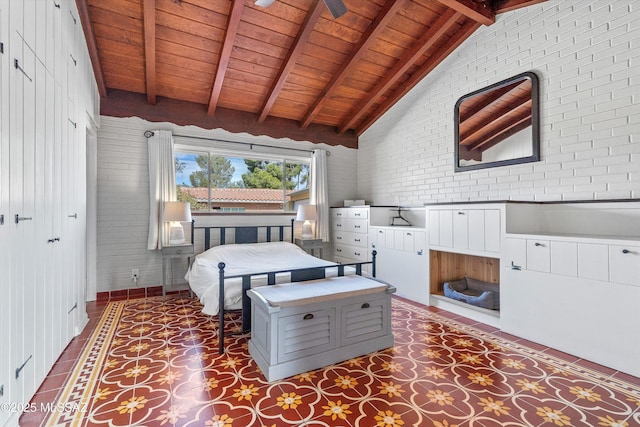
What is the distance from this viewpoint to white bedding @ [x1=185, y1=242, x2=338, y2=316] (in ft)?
9.64

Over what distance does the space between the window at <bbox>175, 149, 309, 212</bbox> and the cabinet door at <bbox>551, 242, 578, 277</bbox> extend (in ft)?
13.0

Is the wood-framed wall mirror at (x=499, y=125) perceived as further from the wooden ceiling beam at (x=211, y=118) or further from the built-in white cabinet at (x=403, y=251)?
the wooden ceiling beam at (x=211, y=118)

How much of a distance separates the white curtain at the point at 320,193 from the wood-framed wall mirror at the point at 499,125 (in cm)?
237

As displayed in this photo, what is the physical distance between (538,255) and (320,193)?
355 cm

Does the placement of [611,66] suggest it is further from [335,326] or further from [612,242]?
[335,326]

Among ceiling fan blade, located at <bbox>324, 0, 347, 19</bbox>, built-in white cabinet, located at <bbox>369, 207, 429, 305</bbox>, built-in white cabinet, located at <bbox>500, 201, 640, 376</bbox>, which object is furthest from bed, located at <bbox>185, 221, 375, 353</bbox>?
ceiling fan blade, located at <bbox>324, 0, 347, 19</bbox>

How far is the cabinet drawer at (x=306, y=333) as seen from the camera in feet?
7.52

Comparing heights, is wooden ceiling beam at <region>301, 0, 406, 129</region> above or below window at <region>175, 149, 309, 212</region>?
above

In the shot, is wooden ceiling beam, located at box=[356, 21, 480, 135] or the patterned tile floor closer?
the patterned tile floor

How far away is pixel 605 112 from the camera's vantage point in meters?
2.85

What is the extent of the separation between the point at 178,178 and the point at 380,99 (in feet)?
12.1

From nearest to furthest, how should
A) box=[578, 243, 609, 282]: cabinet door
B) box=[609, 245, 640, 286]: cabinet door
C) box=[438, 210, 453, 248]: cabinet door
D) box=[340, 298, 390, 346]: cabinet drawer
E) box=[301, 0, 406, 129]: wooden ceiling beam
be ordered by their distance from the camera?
box=[609, 245, 640, 286]: cabinet door, box=[578, 243, 609, 282]: cabinet door, box=[340, 298, 390, 346]: cabinet drawer, box=[301, 0, 406, 129]: wooden ceiling beam, box=[438, 210, 453, 248]: cabinet door

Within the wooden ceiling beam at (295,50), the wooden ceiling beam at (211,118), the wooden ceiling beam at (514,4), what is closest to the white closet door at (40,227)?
the wooden ceiling beam at (211,118)

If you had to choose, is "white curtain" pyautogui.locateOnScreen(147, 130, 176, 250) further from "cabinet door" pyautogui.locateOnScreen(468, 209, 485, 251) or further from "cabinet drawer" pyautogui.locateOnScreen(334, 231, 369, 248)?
"cabinet door" pyautogui.locateOnScreen(468, 209, 485, 251)
